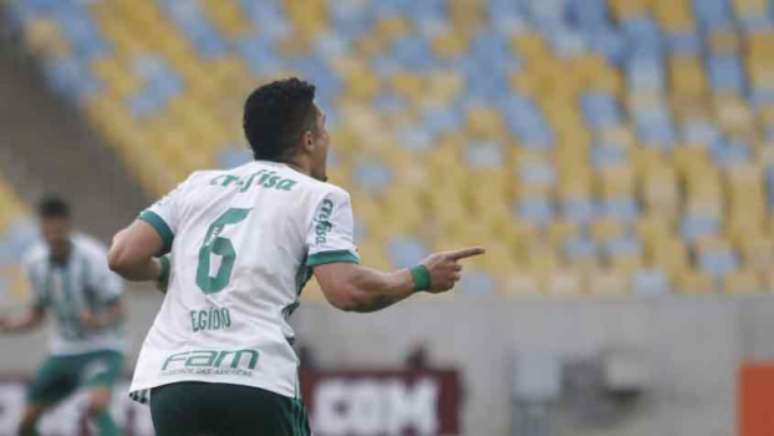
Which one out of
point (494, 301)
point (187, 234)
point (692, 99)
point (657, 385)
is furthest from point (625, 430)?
point (187, 234)

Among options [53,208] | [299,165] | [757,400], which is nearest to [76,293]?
[53,208]

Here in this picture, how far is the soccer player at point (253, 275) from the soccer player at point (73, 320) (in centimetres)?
582

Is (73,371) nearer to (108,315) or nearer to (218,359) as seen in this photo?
(108,315)

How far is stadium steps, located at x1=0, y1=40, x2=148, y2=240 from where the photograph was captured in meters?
20.7

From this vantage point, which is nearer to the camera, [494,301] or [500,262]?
[494,301]

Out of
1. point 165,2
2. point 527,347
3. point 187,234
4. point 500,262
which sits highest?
point 165,2

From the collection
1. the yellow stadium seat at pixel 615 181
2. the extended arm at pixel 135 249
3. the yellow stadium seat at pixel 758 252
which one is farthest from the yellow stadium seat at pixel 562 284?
the extended arm at pixel 135 249

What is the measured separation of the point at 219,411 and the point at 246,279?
1.27 ft

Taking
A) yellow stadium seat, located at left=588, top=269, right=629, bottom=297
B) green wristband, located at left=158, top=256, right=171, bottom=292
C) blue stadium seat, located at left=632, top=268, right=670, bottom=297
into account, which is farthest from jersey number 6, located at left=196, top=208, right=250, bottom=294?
blue stadium seat, located at left=632, top=268, right=670, bottom=297

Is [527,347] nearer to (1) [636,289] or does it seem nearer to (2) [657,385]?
(2) [657,385]

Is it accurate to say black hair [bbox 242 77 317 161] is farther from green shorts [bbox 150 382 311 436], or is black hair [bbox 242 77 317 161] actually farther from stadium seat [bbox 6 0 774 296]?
stadium seat [bbox 6 0 774 296]

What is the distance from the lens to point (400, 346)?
15.4m

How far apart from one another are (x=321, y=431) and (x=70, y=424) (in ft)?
6.11

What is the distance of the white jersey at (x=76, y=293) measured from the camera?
11633mm
